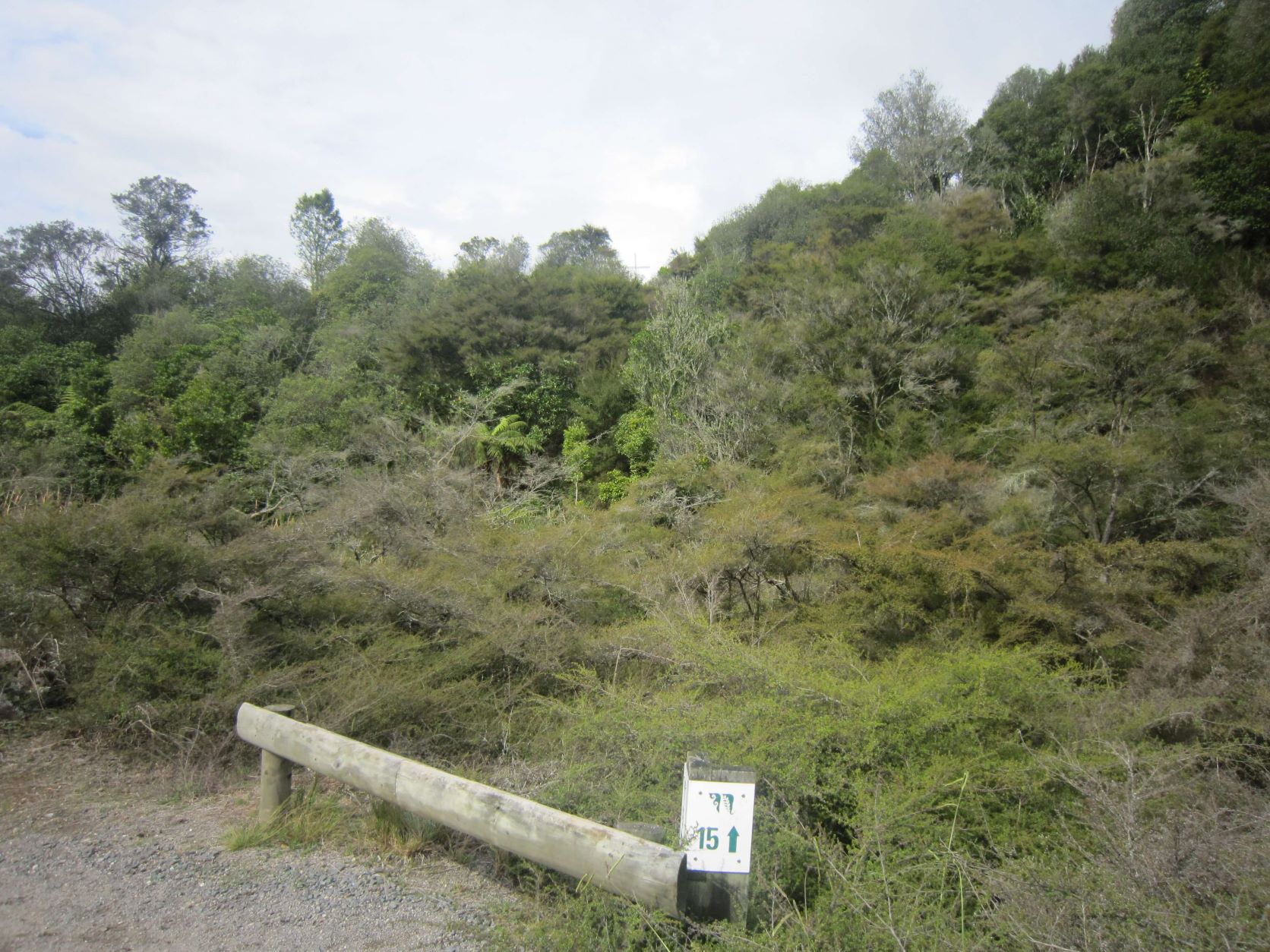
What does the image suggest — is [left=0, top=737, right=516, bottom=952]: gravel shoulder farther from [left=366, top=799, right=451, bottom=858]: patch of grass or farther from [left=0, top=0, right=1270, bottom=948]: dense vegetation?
[left=0, top=0, right=1270, bottom=948]: dense vegetation

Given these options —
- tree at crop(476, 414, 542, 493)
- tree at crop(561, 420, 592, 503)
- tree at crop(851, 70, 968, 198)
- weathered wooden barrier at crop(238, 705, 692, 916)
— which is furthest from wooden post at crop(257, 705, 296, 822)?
tree at crop(851, 70, 968, 198)

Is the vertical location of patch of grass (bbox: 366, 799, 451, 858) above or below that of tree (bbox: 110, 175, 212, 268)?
below

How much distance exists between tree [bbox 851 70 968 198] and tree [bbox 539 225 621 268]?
20786mm

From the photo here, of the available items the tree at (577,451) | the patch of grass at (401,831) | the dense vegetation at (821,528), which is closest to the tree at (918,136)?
the dense vegetation at (821,528)

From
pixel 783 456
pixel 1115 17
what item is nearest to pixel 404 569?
pixel 783 456

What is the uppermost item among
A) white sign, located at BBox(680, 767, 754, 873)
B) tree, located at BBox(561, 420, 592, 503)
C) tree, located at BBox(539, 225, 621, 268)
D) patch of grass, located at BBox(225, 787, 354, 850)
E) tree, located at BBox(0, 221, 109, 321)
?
tree, located at BBox(539, 225, 621, 268)

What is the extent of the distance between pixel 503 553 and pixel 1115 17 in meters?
33.2

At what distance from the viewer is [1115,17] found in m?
28.4

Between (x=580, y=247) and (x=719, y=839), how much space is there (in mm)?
51927

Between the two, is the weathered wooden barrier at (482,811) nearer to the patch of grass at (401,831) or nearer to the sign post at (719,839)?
the sign post at (719,839)

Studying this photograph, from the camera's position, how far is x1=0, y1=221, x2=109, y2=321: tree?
33.6 metres

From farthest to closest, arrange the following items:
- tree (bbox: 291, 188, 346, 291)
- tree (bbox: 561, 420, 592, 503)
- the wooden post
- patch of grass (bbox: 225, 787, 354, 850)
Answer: tree (bbox: 291, 188, 346, 291)
tree (bbox: 561, 420, 592, 503)
the wooden post
patch of grass (bbox: 225, 787, 354, 850)

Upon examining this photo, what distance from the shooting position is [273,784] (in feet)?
14.2

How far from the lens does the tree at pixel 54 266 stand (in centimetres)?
3359
